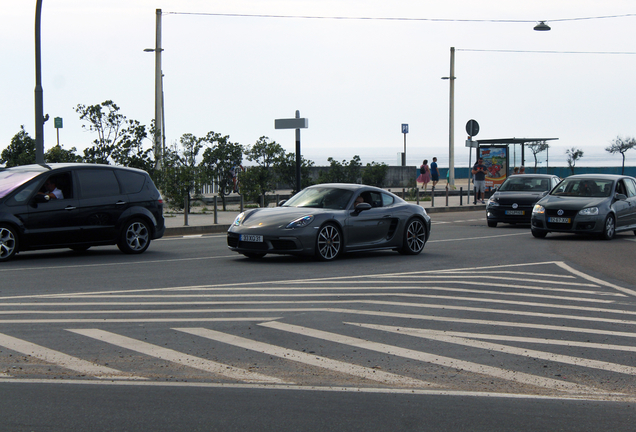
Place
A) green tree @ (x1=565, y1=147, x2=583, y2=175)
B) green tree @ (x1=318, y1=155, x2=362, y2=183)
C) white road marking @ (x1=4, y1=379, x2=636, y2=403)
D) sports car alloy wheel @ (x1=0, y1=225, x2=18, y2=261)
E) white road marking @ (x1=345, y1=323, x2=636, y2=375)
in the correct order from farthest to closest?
1. green tree @ (x1=565, y1=147, x2=583, y2=175)
2. green tree @ (x1=318, y1=155, x2=362, y2=183)
3. sports car alloy wheel @ (x1=0, y1=225, x2=18, y2=261)
4. white road marking @ (x1=345, y1=323, x2=636, y2=375)
5. white road marking @ (x1=4, y1=379, x2=636, y2=403)

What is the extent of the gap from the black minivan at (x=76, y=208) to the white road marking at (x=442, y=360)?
6.77 m

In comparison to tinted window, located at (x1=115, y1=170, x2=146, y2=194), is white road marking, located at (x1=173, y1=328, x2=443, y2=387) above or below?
below

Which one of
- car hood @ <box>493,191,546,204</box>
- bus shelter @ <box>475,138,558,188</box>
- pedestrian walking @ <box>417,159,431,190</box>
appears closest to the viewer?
car hood @ <box>493,191,546,204</box>

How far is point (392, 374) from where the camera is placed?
586 cm

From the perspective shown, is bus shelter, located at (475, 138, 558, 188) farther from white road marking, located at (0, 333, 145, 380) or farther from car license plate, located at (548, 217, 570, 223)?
white road marking, located at (0, 333, 145, 380)

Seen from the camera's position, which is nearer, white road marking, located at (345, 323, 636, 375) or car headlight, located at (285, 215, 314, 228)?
white road marking, located at (345, 323, 636, 375)

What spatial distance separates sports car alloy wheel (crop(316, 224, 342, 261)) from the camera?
43.1 feet

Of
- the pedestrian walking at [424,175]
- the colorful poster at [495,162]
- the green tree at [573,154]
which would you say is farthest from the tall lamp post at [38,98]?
the green tree at [573,154]

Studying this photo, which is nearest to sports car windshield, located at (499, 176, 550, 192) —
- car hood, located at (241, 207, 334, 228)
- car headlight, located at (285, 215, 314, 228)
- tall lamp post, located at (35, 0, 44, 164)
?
car hood, located at (241, 207, 334, 228)

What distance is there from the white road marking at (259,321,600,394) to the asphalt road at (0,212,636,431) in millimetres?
22

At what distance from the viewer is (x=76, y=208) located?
13.6 metres

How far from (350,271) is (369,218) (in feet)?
7.04

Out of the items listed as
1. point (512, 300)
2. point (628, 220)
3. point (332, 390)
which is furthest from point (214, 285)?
point (628, 220)

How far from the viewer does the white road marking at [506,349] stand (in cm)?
614
